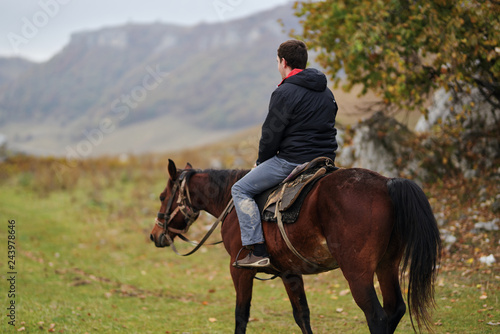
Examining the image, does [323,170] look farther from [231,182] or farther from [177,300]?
[177,300]

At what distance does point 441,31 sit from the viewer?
8.38 meters

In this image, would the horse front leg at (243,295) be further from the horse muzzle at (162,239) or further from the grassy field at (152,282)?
the grassy field at (152,282)

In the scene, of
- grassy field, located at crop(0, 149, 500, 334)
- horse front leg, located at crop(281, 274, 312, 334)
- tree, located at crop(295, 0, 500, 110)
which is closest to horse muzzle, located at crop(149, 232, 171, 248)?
grassy field, located at crop(0, 149, 500, 334)

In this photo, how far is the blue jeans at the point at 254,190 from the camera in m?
4.39

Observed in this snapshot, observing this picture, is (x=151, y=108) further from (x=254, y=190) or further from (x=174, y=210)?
(x=254, y=190)

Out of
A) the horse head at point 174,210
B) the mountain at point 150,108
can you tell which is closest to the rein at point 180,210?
the horse head at point 174,210

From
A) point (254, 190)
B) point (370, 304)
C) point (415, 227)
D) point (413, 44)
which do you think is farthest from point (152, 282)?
point (413, 44)

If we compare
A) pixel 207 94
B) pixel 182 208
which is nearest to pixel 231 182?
pixel 182 208

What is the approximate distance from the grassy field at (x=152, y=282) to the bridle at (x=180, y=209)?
5.17 ft

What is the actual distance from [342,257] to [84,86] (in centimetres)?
21106

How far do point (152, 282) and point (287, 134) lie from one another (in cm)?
601

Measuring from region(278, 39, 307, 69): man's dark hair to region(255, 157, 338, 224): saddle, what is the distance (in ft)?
3.25

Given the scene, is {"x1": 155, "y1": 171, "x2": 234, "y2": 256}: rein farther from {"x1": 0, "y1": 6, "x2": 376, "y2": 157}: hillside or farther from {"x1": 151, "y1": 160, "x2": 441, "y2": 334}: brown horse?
{"x1": 0, "y1": 6, "x2": 376, "y2": 157}: hillside

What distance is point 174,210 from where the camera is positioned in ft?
18.5
